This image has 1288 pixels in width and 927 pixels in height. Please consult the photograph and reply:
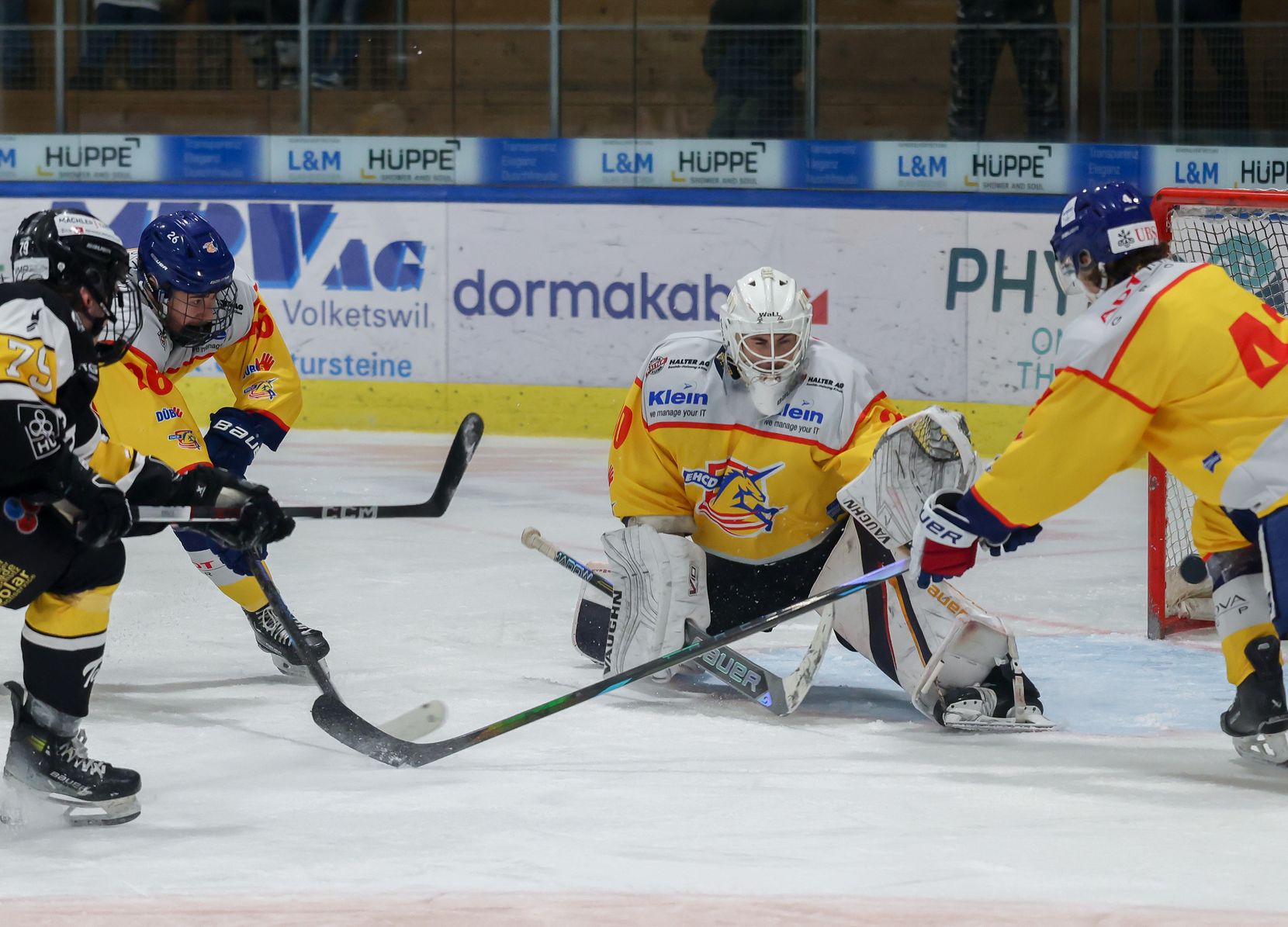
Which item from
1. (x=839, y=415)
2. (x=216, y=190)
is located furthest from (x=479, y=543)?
(x=216, y=190)

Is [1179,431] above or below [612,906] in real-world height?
above

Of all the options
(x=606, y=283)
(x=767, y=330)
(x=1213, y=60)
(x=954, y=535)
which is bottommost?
(x=954, y=535)

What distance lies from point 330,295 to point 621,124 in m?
1.47

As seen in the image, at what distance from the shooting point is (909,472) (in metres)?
3.16

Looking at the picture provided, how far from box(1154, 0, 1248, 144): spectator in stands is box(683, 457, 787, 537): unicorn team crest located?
14.3ft

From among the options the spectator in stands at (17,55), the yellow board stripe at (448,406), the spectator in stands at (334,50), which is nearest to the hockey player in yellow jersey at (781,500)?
the yellow board stripe at (448,406)

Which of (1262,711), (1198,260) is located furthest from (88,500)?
(1198,260)

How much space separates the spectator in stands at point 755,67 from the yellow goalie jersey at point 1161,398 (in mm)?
4895

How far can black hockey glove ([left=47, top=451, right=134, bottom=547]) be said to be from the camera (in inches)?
93.1

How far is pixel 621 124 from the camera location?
763 centimetres

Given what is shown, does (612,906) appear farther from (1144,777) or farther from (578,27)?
(578,27)

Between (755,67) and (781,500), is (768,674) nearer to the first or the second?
(781,500)

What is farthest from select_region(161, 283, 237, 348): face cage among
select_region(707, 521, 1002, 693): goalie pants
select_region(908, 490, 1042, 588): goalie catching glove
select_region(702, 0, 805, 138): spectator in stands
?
select_region(702, 0, 805, 138): spectator in stands

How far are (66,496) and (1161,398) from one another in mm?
1611
